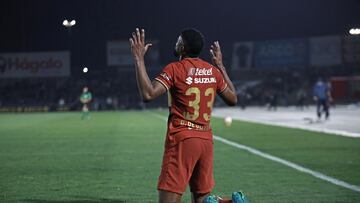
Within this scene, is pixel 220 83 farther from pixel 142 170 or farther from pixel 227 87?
pixel 142 170

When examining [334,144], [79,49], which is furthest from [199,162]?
[79,49]

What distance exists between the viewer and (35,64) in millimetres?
59375

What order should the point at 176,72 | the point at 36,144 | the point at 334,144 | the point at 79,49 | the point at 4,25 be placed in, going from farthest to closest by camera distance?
the point at 79,49
the point at 4,25
the point at 36,144
the point at 334,144
the point at 176,72

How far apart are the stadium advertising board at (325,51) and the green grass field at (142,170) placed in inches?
1609

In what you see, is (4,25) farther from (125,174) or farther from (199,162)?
(199,162)

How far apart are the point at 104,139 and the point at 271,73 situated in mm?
49516

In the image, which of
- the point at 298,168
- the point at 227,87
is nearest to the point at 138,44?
the point at 227,87

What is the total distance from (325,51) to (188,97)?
55.0 meters

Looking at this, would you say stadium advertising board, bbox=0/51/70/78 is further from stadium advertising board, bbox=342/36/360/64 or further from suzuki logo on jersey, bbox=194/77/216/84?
suzuki logo on jersey, bbox=194/77/216/84

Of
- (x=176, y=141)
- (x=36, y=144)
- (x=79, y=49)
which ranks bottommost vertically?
(x=36, y=144)

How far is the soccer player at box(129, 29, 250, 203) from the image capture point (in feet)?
16.3

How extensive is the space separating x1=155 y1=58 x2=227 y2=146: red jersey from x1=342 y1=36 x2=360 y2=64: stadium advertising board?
49210mm

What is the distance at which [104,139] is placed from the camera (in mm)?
19422

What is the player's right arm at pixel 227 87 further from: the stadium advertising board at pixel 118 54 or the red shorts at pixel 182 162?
the stadium advertising board at pixel 118 54
